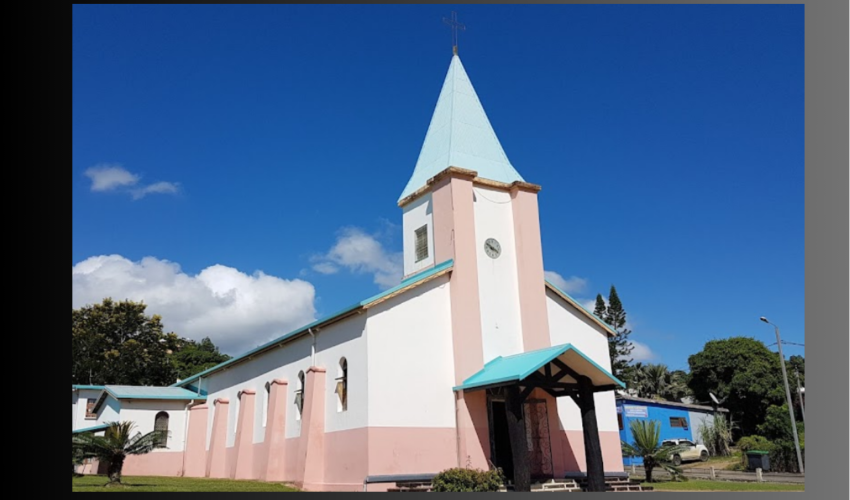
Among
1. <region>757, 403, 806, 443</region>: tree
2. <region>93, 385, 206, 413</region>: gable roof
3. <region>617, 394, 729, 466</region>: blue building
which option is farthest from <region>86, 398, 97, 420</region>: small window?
<region>757, 403, 806, 443</region>: tree

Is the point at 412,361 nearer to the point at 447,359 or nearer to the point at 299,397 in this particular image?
the point at 447,359

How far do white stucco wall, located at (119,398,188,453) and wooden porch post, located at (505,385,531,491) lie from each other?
2240cm

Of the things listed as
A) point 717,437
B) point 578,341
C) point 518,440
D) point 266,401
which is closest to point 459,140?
point 578,341

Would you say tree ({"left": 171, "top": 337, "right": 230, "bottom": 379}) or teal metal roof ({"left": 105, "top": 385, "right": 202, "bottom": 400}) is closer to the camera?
teal metal roof ({"left": 105, "top": 385, "right": 202, "bottom": 400})

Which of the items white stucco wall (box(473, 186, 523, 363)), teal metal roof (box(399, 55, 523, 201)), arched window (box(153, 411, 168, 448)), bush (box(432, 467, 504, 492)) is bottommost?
bush (box(432, 467, 504, 492))

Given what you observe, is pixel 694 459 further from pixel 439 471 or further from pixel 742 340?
pixel 439 471

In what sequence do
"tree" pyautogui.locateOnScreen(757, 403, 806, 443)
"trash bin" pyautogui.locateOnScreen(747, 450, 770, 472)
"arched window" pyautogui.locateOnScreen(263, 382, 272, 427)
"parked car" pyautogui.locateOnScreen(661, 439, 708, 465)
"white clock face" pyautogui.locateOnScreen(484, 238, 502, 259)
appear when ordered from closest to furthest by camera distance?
"white clock face" pyautogui.locateOnScreen(484, 238, 502, 259), "arched window" pyautogui.locateOnScreen(263, 382, 272, 427), "trash bin" pyautogui.locateOnScreen(747, 450, 770, 472), "tree" pyautogui.locateOnScreen(757, 403, 806, 443), "parked car" pyautogui.locateOnScreen(661, 439, 708, 465)

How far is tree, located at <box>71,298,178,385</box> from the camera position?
46.7m

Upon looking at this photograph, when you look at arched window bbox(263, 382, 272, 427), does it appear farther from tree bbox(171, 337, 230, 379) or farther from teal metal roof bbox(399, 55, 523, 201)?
tree bbox(171, 337, 230, 379)

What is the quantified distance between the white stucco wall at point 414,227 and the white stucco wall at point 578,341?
14.5 feet

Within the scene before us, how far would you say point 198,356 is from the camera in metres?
56.2

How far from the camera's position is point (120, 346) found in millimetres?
48125

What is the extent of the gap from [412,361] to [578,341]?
686 cm

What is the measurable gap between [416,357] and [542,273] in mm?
5572
